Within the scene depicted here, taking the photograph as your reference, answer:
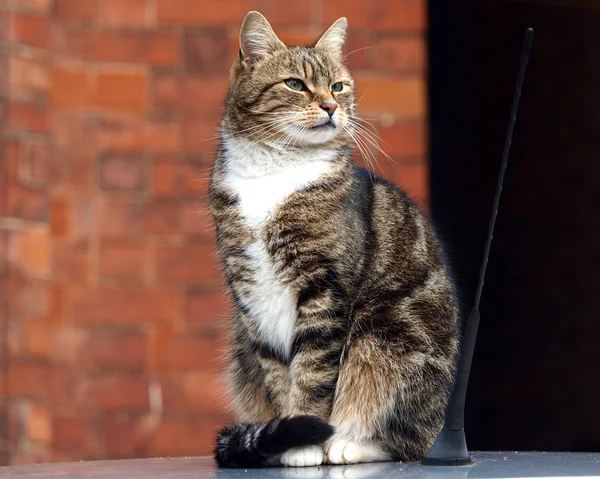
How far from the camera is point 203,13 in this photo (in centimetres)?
399

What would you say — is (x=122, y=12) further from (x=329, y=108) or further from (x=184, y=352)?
(x=329, y=108)

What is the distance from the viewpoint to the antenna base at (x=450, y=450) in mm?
2186

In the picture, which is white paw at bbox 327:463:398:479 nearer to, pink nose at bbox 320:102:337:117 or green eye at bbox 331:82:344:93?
pink nose at bbox 320:102:337:117

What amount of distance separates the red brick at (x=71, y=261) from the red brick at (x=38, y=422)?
1.47ft

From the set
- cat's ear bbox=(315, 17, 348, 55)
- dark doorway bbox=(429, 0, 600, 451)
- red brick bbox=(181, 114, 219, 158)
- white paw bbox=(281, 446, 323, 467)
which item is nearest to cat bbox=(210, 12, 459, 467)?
white paw bbox=(281, 446, 323, 467)

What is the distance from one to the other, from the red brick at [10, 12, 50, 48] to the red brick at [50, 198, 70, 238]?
1.80 feet

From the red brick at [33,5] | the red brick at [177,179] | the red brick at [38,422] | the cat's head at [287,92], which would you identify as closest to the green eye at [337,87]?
the cat's head at [287,92]

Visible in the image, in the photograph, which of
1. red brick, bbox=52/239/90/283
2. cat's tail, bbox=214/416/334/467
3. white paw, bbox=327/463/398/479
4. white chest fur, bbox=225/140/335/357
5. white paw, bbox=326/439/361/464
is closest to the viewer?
white paw, bbox=327/463/398/479

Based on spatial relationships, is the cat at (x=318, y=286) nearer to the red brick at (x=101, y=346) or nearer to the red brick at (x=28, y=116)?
the red brick at (x=101, y=346)

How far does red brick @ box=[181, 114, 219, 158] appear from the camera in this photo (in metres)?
4.00

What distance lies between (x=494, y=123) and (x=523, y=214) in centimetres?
51

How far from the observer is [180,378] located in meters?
3.94

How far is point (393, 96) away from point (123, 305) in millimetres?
1213

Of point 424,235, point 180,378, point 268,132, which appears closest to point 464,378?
point 424,235
